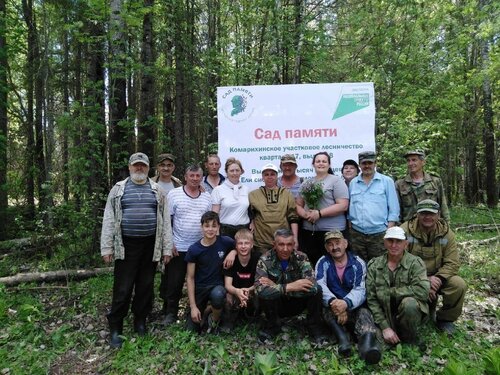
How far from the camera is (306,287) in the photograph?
409 cm

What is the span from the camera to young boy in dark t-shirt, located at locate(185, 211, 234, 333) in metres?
4.48

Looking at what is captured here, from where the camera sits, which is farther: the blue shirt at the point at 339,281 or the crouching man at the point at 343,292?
the blue shirt at the point at 339,281

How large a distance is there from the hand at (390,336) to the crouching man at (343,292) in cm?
14

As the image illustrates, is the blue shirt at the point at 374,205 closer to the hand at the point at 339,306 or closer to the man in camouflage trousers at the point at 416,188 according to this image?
the man in camouflage trousers at the point at 416,188

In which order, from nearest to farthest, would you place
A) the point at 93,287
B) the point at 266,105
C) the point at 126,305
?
the point at 126,305 < the point at 93,287 < the point at 266,105

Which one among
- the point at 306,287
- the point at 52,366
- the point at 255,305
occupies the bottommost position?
the point at 52,366

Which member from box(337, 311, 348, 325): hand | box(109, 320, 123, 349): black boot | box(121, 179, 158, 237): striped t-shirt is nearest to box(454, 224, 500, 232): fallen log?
box(337, 311, 348, 325): hand

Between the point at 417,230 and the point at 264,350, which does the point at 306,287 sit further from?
the point at 417,230

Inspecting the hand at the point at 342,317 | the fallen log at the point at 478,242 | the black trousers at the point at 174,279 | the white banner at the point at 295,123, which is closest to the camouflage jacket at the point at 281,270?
the hand at the point at 342,317

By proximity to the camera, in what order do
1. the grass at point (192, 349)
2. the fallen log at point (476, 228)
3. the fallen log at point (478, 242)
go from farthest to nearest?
1. the fallen log at point (476, 228)
2. the fallen log at point (478, 242)
3. the grass at point (192, 349)

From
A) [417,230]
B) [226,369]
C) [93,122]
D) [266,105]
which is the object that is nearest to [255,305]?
[226,369]

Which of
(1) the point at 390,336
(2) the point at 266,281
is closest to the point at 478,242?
(1) the point at 390,336

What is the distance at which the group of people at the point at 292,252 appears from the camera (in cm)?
410

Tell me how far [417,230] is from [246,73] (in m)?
5.93
